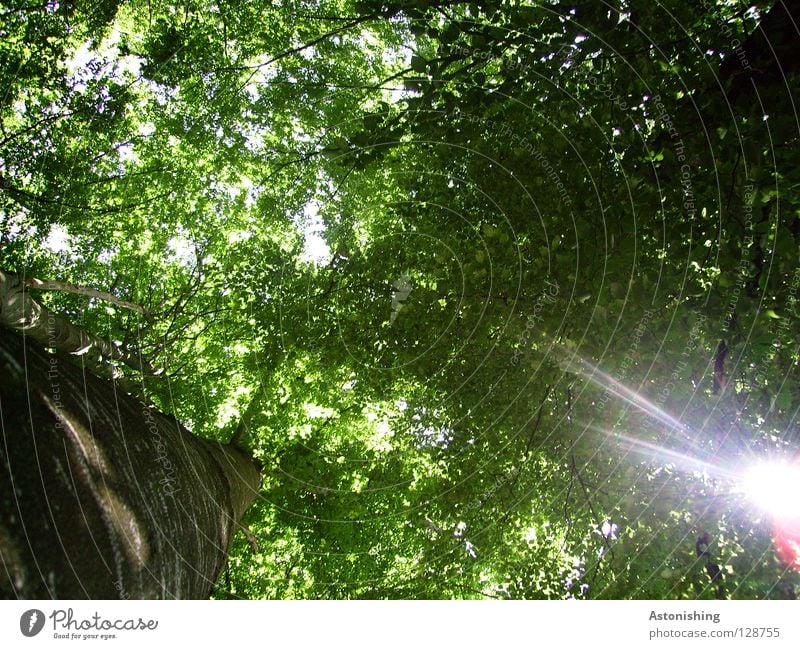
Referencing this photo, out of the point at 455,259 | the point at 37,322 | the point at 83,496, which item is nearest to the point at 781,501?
the point at 455,259

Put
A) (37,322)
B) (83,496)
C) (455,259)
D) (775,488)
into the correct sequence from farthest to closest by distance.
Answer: (455,259) < (775,488) < (37,322) < (83,496)

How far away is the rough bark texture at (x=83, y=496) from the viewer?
1.90m

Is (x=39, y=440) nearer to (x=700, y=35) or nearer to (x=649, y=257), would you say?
(x=649, y=257)

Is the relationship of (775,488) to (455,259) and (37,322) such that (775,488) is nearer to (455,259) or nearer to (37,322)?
(455,259)

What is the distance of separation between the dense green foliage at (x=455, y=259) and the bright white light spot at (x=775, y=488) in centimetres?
19

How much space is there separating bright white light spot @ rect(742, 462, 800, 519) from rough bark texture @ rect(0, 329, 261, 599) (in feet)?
18.7

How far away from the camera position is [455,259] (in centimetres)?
535

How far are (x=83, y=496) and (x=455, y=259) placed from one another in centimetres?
422

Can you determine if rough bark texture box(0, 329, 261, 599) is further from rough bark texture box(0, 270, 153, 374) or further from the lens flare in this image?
the lens flare

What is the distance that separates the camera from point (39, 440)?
2.14 m

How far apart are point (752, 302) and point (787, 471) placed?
8.21 ft

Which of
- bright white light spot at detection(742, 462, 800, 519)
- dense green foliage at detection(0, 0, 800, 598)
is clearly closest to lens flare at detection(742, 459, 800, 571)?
bright white light spot at detection(742, 462, 800, 519)

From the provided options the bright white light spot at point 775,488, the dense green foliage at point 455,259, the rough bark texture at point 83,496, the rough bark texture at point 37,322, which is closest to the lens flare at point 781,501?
the bright white light spot at point 775,488

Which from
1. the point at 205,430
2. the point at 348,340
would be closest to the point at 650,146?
the point at 348,340
